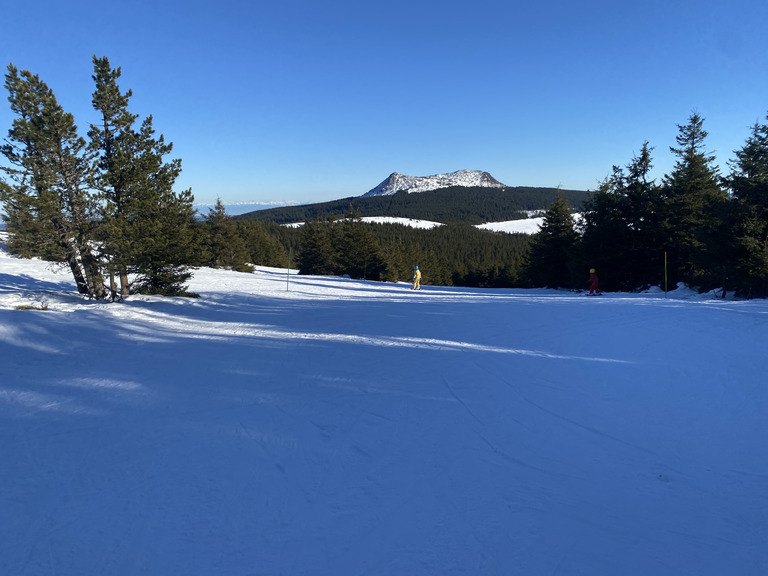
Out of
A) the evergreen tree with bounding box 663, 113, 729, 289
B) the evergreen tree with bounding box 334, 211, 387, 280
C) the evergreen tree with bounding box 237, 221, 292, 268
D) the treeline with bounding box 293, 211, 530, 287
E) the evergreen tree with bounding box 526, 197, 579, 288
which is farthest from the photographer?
the evergreen tree with bounding box 237, 221, 292, 268

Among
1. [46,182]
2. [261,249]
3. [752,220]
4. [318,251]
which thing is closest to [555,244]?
[752,220]

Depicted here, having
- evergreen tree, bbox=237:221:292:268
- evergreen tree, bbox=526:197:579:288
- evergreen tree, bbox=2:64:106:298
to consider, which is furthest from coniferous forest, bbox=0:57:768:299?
evergreen tree, bbox=237:221:292:268

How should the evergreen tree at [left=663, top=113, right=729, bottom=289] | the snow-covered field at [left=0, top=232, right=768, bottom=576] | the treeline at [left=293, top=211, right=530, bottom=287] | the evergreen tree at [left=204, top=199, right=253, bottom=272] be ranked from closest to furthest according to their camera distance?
the snow-covered field at [left=0, top=232, right=768, bottom=576]
the evergreen tree at [left=663, top=113, right=729, bottom=289]
the evergreen tree at [left=204, top=199, right=253, bottom=272]
the treeline at [left=293, top=211, right=530, bottom=287]

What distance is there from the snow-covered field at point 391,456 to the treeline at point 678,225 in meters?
9.92

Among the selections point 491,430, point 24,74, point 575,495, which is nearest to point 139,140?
point 24,74

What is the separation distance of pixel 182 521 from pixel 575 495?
327 cm

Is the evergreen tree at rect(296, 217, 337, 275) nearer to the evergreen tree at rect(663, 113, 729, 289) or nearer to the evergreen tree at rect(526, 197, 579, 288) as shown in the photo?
the evergreen tree at rect(526, 197, 579, 288)

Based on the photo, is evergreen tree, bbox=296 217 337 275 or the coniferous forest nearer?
the coniferous forest

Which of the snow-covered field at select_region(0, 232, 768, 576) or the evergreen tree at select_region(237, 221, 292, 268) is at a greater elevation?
the evergreen tree at select_region(237, 221, 292, 268)

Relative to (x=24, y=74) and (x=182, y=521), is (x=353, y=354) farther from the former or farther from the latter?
(x=24, y=74)

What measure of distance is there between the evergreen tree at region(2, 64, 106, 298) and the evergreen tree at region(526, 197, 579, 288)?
28.2 metres

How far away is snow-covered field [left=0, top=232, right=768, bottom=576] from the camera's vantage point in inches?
112

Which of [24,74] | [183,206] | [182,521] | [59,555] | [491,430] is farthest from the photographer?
[183,206]

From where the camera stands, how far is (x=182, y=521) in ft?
10.3
